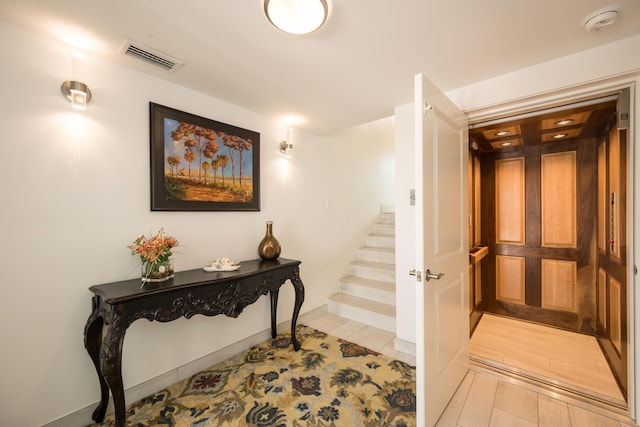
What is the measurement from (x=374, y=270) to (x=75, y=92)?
3249 mm

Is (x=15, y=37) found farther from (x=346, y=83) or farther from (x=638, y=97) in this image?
(x=638, y=97)

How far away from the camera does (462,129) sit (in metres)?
1.99

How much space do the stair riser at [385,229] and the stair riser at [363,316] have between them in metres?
1.39

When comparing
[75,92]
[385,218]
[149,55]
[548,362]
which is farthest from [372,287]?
[75,92]

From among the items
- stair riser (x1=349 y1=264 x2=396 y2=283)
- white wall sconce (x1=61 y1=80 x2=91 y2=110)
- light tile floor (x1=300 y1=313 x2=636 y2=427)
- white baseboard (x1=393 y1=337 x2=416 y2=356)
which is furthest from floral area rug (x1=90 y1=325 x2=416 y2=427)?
white wall sconce (x1=61 y1=80 x2=91 y2=110)

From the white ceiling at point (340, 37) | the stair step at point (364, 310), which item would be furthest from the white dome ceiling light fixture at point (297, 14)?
the stair step at point (364, 310)

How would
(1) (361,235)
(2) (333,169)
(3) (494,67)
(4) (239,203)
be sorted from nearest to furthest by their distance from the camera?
(3) (494,67) < (4) (239,203) < (2) (333,169) < (1) (361,235)

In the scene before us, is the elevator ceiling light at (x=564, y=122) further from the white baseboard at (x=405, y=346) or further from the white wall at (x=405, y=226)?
the white baseboard at (x=405, y=346)

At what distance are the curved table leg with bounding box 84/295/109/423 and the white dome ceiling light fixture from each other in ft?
6.22

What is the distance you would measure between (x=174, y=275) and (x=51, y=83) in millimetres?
1361

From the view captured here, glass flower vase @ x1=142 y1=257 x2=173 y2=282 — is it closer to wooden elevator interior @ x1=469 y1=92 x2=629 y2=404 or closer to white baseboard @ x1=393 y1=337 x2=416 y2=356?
white baseboard @ x1=393 y1=337 x2=416 y2=356

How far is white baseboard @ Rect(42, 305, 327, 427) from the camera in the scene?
155cm

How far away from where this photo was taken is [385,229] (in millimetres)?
4113

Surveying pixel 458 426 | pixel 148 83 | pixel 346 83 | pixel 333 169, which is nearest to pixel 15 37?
pixel 148 83
